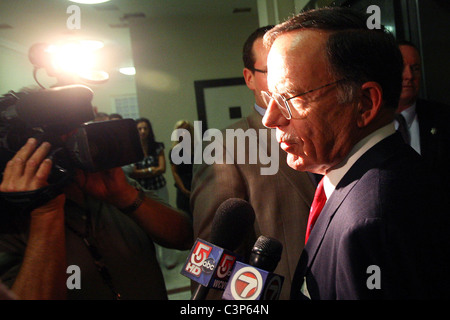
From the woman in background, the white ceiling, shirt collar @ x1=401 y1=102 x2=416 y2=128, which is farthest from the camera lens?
the white ceiling

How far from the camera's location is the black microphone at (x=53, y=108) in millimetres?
697

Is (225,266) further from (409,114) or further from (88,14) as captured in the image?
(88,14)

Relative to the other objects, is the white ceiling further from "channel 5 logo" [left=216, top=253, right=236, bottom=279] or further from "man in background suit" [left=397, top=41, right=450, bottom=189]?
"channel 5 logo" [left=216, top=253, right=236, bottom=279]

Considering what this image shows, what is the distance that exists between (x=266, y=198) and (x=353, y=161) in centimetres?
38

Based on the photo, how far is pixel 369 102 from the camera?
0.71 m

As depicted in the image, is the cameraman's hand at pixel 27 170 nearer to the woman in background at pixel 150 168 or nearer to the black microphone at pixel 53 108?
the black microphone at pixel 53 108

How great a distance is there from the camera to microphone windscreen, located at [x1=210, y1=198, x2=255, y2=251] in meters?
0.68

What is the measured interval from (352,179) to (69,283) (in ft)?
2.11

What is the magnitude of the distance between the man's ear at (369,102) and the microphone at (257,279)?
1.12 feet

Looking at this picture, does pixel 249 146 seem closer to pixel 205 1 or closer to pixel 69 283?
pixel 69 283

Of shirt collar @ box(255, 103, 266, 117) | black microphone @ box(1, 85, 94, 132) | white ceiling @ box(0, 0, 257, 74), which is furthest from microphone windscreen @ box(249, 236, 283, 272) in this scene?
white ceiling @ box(0, 0, 257, 74)

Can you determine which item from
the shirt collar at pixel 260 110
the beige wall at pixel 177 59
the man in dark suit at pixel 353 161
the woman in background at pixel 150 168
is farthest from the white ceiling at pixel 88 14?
the man in dark suit at pixel 353 161

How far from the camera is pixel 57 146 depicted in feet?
2.48

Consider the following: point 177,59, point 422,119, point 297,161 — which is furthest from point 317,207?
point 177,59
